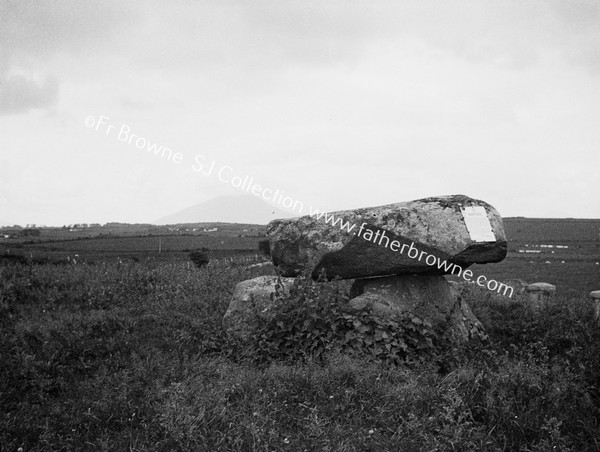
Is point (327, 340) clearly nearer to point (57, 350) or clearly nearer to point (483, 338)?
point (483, 338)

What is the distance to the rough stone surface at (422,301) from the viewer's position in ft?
31.0

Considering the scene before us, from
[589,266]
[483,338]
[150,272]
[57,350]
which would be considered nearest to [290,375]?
[57,350]

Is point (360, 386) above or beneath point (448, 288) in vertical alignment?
Result: beneath

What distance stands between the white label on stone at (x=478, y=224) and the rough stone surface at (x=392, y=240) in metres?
0.08

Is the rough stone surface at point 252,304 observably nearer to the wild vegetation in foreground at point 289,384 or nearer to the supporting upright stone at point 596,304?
the wild vegetation in foreground at point 289,384

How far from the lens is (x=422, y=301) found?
10164 mm

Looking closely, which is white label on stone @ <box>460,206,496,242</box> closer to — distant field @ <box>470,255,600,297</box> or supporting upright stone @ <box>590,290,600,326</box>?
supporting upright stone @ <box>590,290,600,326</box>

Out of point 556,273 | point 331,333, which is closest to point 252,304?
point 331,333

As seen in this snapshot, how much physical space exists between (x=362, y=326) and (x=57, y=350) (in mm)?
5228

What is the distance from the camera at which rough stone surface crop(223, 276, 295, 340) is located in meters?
9.24

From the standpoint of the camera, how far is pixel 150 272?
48.8 feet

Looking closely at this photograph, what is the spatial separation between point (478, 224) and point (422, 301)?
78.7 inches

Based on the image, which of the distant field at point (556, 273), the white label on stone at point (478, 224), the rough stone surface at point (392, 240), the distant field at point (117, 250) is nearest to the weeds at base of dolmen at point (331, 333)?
the rough stone surface at point (392, 240)

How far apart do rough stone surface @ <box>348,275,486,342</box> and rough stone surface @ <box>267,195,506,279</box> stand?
388mm
